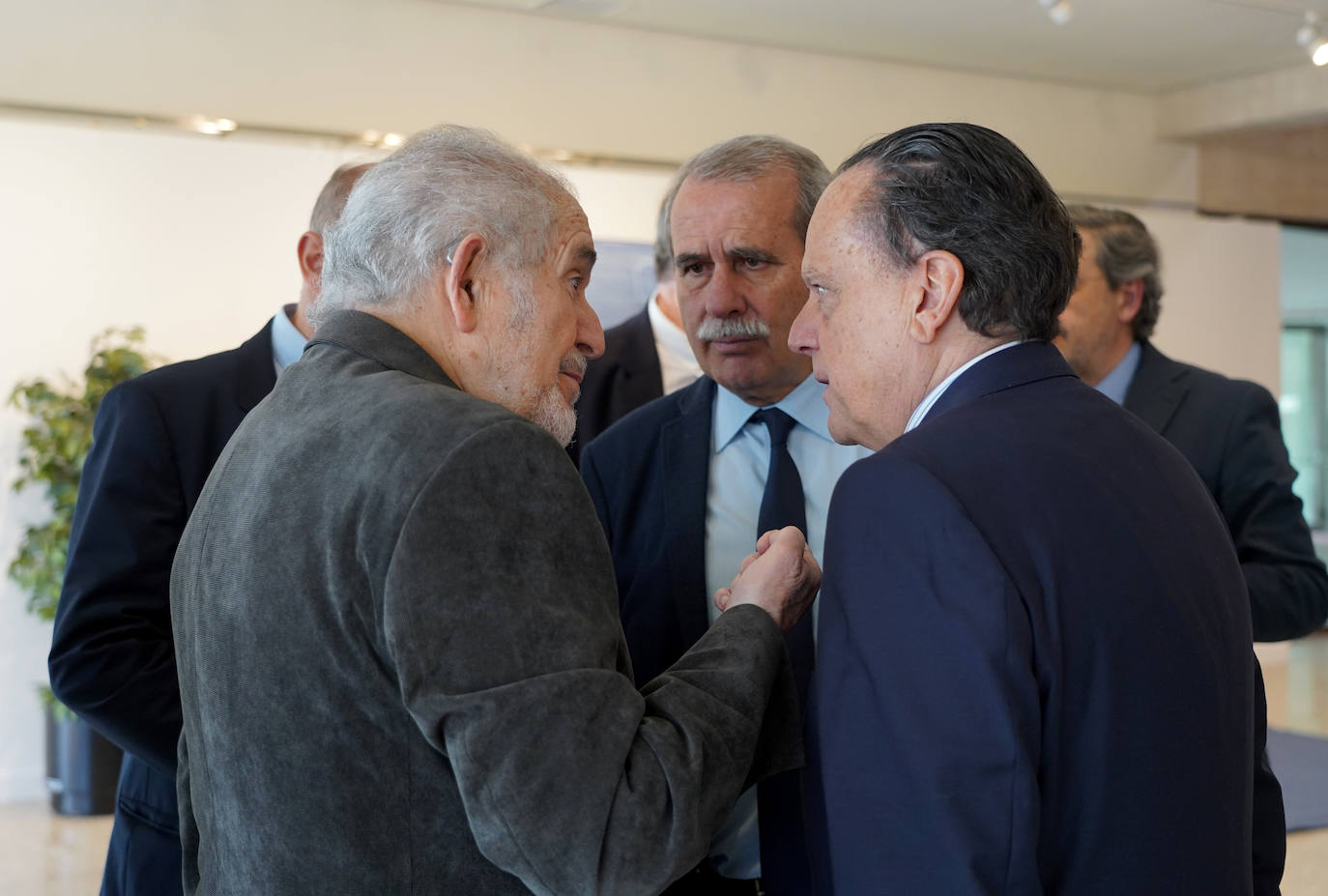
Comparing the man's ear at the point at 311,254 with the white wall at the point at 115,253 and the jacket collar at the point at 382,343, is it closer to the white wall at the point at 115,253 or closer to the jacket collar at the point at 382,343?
the jacket collar at the point at 382,343

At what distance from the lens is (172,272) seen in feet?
21.7

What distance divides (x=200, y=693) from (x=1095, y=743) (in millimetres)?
962

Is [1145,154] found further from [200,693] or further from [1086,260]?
[200,693]

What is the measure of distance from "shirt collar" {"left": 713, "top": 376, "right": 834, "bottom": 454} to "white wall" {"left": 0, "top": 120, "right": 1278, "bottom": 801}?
189 inches

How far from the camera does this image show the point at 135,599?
7.01ft

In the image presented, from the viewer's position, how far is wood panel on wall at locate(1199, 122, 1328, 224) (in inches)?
386

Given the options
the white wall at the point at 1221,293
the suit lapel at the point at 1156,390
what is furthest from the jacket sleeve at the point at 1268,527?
the white wall at the point at 1221,293

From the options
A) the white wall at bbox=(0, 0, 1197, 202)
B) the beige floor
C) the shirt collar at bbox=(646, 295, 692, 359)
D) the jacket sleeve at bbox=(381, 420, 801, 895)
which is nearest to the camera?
the jacket sleeve at bbox=(381, 420, 801, 895)

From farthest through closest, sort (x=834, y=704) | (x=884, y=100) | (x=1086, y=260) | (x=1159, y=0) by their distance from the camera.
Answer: (x=884, y=100)
(x=1159, y=0)
(x=1086, y=260)
(x=834, y=704)

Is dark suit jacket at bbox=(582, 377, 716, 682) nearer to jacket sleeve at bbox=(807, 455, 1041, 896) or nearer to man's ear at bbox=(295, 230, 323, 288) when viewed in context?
man's ear at bbox=(295, 230, 323, 288)

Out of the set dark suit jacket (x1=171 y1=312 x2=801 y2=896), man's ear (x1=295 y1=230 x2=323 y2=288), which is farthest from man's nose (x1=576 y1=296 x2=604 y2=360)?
man's ear (x1=295 y1=230 x2=323 y2=288)

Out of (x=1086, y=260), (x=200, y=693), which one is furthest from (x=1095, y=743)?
(x=1086, y=260)

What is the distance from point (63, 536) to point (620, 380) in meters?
3.47

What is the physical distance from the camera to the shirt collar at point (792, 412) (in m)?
2.31
